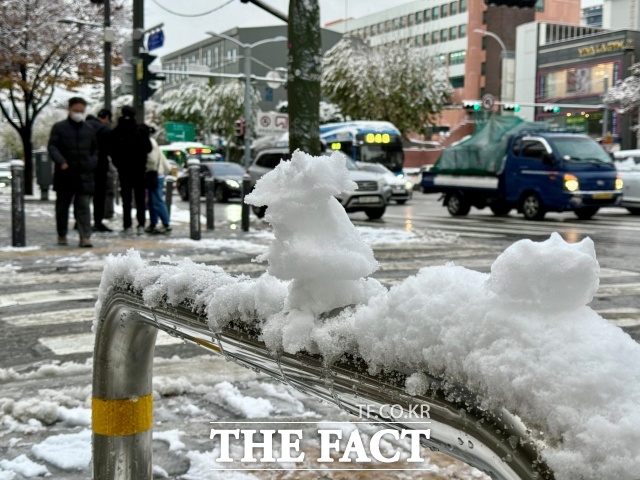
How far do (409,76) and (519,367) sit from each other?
5255 centimetres

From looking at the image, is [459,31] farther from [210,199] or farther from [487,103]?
[210,199]

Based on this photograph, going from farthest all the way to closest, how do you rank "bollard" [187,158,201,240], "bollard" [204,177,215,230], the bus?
the bus → "bollard" [204,177,215,230] → "bollard" [187,158,201,240]

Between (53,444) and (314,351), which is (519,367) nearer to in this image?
(314,351)

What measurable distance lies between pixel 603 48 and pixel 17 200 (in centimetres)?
4948

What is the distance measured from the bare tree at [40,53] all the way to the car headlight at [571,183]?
16712mm

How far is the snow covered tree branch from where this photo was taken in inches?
2013

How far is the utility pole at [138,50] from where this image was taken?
15.6 metres

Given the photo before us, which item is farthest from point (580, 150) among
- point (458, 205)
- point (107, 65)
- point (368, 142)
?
point (368, 142)

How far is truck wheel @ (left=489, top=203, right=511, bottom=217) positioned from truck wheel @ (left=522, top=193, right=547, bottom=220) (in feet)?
3.73

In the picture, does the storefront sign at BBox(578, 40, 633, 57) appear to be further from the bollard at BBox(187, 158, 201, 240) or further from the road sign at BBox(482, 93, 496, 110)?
the bollard at BBox(187, 158, 201, 240)

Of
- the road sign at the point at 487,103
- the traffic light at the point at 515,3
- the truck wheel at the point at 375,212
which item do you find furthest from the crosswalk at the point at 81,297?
the road sign at the point at 487,103

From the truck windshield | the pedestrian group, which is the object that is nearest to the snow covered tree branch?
the truck windshield

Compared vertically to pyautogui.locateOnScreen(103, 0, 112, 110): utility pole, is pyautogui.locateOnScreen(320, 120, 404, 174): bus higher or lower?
lower

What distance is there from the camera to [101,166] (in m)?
12.4
